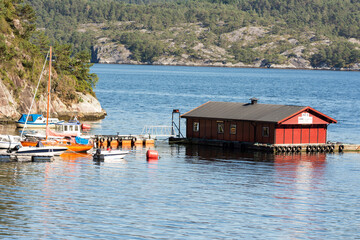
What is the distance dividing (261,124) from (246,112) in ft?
13.0

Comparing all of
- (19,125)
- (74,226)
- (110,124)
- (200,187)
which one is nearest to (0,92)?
(19,125)

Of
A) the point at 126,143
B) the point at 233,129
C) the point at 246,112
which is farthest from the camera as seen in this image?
the point at 126,143

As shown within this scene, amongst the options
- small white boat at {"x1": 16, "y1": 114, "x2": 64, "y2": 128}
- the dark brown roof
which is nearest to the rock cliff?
small white boat at {"x1": 16, "y1": 114, "x2": 64, "y2": 128}

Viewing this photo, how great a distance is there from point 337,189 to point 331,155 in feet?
75.8

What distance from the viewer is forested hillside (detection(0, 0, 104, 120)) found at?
363ft

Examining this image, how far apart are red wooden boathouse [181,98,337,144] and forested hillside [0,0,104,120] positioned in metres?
36.3

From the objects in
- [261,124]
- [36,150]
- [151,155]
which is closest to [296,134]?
[261,124]

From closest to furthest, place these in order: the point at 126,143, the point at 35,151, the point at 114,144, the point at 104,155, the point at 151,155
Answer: the point at 35,151
the point at 104,155
the point at 151,155
the point at 114,144
the point at 126,143

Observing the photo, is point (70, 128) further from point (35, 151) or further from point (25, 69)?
point (25, 69)

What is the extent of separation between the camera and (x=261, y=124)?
8056 centimetres

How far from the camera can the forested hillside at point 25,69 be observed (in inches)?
4353

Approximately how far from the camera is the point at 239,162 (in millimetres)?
72125

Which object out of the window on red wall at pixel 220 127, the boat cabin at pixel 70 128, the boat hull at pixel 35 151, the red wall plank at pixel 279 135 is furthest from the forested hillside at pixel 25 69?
the red wall plank at pixel 279 135

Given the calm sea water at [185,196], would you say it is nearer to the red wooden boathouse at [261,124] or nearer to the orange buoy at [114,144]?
the red wooden boathouse at [261,124]
